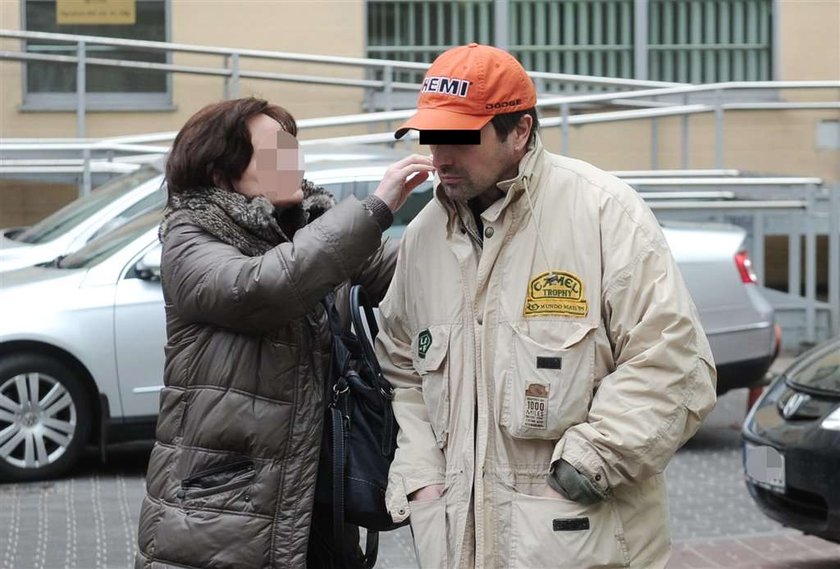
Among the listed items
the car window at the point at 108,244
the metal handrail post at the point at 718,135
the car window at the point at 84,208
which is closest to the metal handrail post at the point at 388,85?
the metal handrail post at the point at 718,135

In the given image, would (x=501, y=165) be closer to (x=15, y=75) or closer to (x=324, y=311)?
(x=324, y=311)

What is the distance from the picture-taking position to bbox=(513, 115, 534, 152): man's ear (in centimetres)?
309

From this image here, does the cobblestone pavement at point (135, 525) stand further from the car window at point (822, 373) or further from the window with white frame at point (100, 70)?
the window with white frame at point (100, 70)

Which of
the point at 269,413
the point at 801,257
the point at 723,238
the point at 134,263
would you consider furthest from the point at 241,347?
the point at 801,257

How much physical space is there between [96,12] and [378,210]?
12440 mm

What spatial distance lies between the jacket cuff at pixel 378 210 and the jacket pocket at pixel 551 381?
1.54 ft

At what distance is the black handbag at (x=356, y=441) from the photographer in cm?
329

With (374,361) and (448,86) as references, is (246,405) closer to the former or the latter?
(374,361)

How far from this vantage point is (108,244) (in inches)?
324

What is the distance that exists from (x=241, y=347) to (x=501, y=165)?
71 cm

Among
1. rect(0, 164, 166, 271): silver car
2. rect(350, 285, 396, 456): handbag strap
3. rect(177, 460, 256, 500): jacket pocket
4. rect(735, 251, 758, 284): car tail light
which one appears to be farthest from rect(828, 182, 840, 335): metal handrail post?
rect(177, 460, 256, 500): jacket pocket

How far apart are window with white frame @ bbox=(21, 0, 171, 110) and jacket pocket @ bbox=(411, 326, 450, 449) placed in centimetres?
1094

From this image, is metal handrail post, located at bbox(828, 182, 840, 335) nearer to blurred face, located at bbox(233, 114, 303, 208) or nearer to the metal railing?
the metal railing

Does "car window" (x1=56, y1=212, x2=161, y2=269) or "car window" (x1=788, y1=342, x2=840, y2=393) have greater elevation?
"car window" (x1=56, y1=212, x2=161, y2=269)
